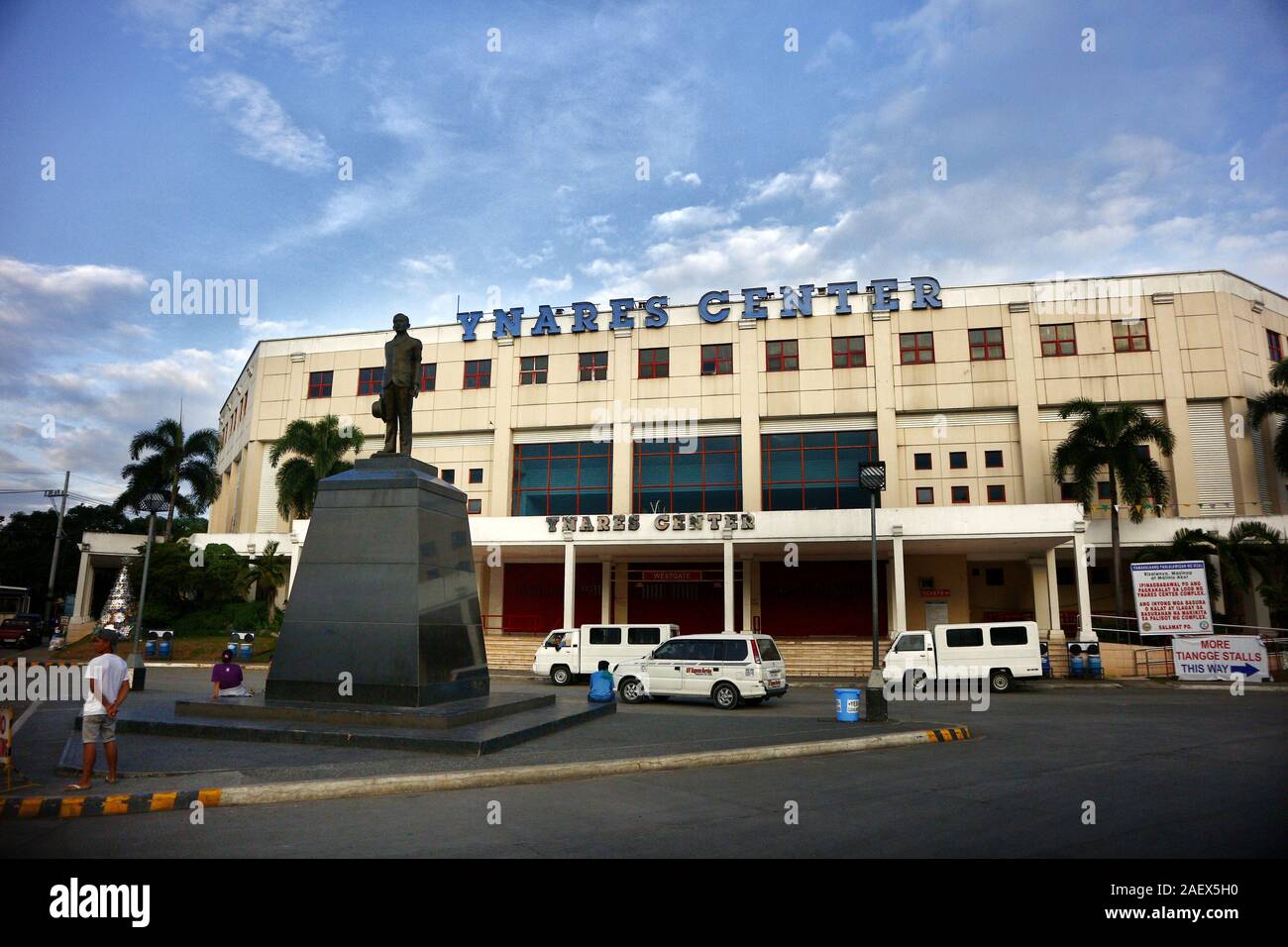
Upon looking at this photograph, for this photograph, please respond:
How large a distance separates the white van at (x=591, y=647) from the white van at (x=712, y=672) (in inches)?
190

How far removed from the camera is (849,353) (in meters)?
38.7

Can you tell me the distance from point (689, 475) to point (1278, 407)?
25291 millimetres

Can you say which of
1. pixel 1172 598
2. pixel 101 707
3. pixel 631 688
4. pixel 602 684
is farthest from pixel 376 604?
pixel 1172 598

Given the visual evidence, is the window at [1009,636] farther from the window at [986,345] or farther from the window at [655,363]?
the window at [655,363]

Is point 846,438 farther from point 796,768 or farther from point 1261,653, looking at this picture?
point 796,768

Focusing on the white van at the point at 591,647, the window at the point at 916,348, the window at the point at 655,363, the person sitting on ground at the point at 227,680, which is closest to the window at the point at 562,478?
the window at the point at 655,363

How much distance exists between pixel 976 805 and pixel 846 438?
31.5 meters

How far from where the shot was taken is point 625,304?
41.1 metres

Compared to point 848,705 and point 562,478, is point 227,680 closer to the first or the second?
point 848,705

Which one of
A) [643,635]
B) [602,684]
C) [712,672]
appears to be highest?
[643,635]

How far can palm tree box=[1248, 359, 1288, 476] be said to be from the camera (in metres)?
32.8

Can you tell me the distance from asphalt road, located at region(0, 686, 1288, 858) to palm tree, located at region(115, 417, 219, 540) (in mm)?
42895

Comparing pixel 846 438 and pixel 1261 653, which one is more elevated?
pixel 846 438
